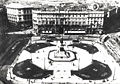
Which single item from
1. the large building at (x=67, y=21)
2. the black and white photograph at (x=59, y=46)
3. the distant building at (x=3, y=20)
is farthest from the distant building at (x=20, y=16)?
the large building at (x=67, y=21)

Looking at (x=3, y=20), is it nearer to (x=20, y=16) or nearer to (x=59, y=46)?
(x=20, y=16)

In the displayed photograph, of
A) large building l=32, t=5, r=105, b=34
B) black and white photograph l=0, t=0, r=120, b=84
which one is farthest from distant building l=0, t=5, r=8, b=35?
large building l=32, t=5, r=105, b=34

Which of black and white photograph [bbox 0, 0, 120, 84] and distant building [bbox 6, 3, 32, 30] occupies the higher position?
distant building [bbox 6, 3, 32, 30]

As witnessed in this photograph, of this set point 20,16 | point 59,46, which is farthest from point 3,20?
point 59,46

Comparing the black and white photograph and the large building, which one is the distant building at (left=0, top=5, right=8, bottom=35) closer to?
the black and white photograph

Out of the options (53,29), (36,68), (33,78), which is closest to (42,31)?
(53,29)

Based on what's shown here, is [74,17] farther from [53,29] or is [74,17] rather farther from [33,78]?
[33,78]
